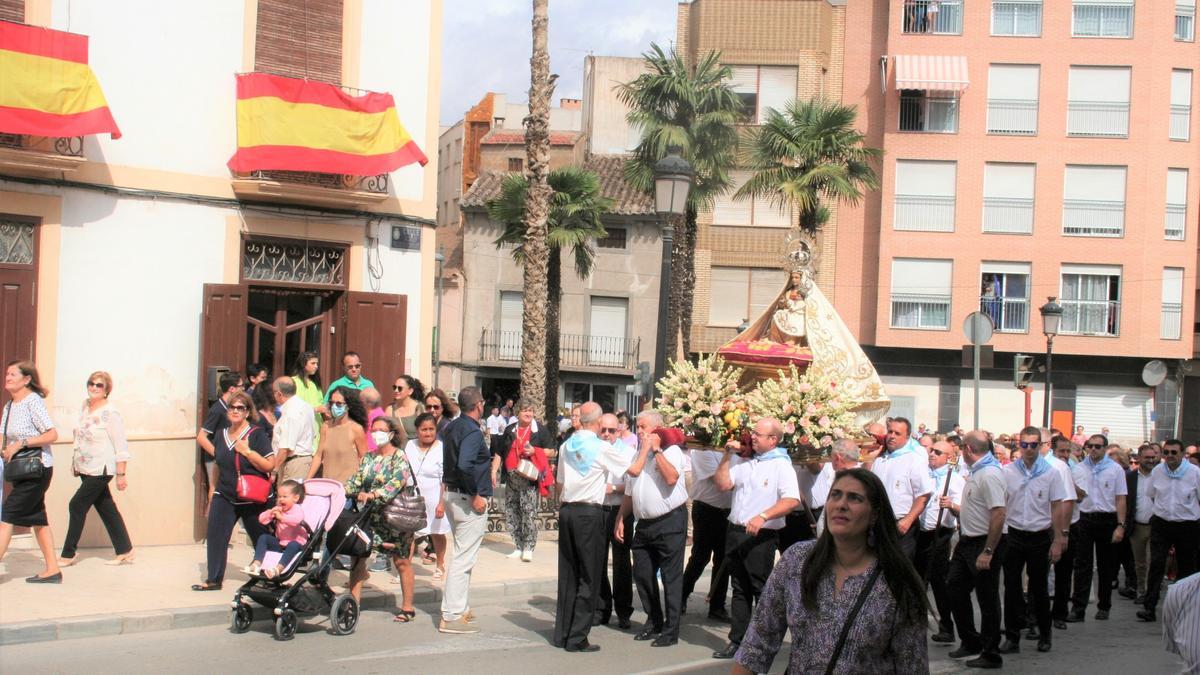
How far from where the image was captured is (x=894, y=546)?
15.8 feet

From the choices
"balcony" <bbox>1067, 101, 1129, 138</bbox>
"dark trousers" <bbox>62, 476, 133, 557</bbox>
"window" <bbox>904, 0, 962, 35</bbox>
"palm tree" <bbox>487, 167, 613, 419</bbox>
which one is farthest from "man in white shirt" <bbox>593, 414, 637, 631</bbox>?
"window" <bbox>904, 0, 962, 35</bbox>

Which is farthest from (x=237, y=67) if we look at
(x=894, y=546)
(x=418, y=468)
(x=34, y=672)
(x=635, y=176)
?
(x=635, y=176)

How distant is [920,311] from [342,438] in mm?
29154

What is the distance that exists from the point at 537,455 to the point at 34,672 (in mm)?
7788

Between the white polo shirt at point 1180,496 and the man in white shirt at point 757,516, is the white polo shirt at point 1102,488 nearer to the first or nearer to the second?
the white polo shirt at point 1180,496

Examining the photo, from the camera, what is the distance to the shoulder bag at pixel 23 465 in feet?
36.9

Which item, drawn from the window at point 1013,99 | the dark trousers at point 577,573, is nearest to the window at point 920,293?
the window at point 1013,99

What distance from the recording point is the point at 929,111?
129 feet

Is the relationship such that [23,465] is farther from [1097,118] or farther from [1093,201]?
[1097,118]

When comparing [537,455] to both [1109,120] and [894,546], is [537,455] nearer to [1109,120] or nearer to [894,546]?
[894,546]

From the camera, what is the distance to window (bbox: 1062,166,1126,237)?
38.6 m

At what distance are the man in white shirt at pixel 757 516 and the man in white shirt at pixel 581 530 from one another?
1.08 m

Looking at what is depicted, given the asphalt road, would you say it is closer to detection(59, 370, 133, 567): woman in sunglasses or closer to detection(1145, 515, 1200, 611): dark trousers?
detection(1145, 515, 1200, 611): dark trousers

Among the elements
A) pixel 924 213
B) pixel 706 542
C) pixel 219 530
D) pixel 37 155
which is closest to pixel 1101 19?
pixel 924 213
